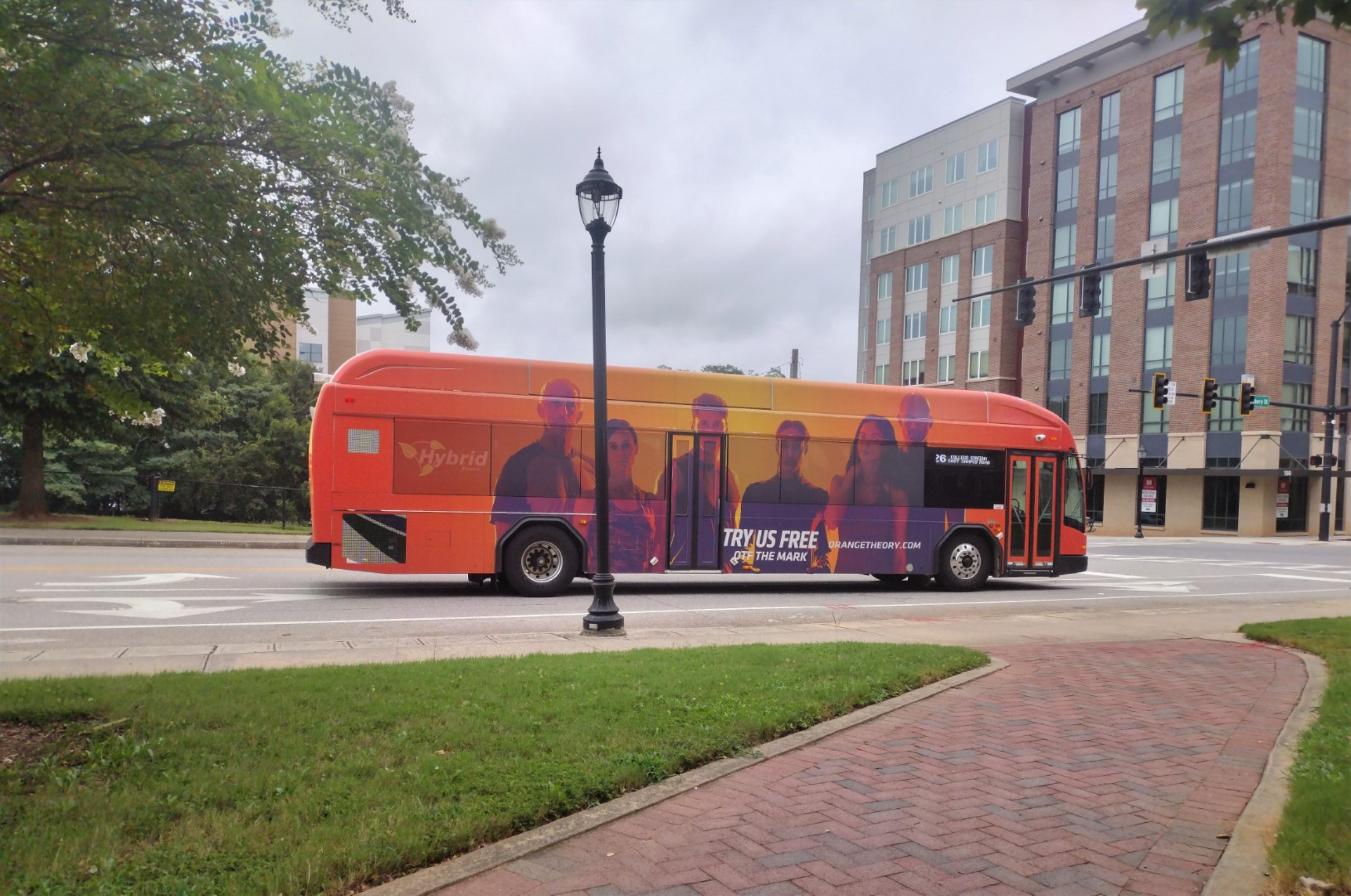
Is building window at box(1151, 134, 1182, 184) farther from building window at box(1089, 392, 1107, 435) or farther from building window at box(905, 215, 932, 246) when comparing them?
building window at box(905, 215, 932, 246)

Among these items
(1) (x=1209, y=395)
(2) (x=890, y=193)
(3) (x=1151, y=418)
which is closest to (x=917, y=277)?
(2) (x=890, y=193)

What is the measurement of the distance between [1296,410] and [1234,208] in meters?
10.5

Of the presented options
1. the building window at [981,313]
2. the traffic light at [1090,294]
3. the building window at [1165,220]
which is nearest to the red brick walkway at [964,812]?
the traffic light at [1090,294]

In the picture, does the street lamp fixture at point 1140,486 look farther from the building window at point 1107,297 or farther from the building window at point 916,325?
the building window at point 916,325

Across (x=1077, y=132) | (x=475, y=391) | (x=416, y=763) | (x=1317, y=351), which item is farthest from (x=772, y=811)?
(x=1077, y=132)

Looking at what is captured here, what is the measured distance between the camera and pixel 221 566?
16.5 m

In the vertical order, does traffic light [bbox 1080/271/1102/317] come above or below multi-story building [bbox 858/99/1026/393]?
below

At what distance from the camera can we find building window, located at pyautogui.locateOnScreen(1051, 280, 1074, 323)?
5784 centimetres

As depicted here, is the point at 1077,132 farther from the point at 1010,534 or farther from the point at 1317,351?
the point at 1010,534

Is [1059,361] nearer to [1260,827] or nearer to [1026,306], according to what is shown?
[1026,306]

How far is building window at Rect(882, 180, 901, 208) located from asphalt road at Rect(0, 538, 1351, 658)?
51.4m

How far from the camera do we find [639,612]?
12812mm

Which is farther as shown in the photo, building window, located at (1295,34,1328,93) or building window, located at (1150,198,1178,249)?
building window, located at (1150,198,1178,249)

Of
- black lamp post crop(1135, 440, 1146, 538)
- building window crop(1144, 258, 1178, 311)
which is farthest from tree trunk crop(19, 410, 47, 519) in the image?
building window crop(1144, 258, 1178, 311)
